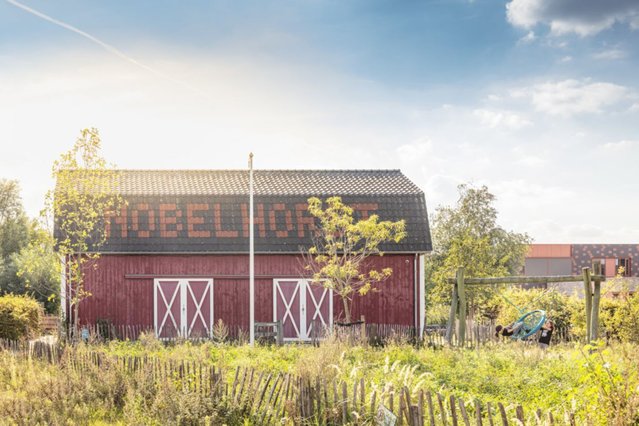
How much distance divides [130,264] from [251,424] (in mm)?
16261

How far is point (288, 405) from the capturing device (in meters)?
10.6

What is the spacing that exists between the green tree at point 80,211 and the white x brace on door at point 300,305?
20.7 ft

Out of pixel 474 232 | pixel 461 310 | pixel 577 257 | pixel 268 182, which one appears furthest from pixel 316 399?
pixel 577 257

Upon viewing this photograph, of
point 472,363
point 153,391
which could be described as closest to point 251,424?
point 153,391

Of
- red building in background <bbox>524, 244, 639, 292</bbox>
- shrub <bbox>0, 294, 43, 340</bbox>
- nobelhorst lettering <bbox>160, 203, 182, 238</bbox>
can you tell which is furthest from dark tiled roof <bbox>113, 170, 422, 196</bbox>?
red building in background <bbox>524, 244, 639, 292</bbox>

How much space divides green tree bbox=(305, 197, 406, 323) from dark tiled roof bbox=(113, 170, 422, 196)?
1.60m

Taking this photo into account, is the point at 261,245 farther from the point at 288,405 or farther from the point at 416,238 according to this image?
the point at 288,405

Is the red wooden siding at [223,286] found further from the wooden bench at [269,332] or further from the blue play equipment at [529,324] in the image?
the blue play equipment at [529,324]

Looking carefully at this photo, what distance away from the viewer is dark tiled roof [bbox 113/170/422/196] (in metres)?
27.8

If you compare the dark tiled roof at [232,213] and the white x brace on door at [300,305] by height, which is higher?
the dark tiled roof at [232,213]

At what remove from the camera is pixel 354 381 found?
1062cm

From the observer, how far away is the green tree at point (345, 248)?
81.8ft

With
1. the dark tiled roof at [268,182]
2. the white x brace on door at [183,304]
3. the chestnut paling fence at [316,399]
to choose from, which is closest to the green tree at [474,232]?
the dark tiled roof at [268,182]

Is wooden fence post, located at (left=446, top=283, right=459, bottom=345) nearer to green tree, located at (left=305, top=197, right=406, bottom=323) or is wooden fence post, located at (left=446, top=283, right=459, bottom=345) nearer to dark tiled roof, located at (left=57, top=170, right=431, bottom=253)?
green tree, located at (left=305, top=197, right=406, bottom=323)
